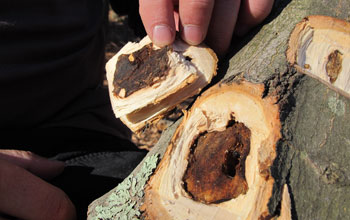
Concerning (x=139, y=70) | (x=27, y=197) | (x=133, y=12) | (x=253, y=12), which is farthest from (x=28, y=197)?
(x=133, y=12)

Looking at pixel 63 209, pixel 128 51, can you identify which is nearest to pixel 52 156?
pixel 63 209

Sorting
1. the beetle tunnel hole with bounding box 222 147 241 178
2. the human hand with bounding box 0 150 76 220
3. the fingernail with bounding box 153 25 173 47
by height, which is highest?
the fingernail with bounding box 153 25 173 47

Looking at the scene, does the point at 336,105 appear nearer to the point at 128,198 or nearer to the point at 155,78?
the point at 155,78

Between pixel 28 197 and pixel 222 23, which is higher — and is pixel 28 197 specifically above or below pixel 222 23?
below

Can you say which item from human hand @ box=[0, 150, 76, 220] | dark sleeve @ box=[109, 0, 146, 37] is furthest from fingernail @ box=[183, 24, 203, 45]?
dark sleeve @ box=[109, 0, 146, 37]

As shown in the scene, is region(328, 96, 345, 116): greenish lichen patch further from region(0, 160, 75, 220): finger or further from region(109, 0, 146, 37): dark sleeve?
region(109, 0, 146, 37): dark sleeve

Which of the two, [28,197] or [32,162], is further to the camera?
[32,162]

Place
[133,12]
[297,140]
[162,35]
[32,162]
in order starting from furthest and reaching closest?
[133,12] < [32,162] < [162,35] < [297,140]
